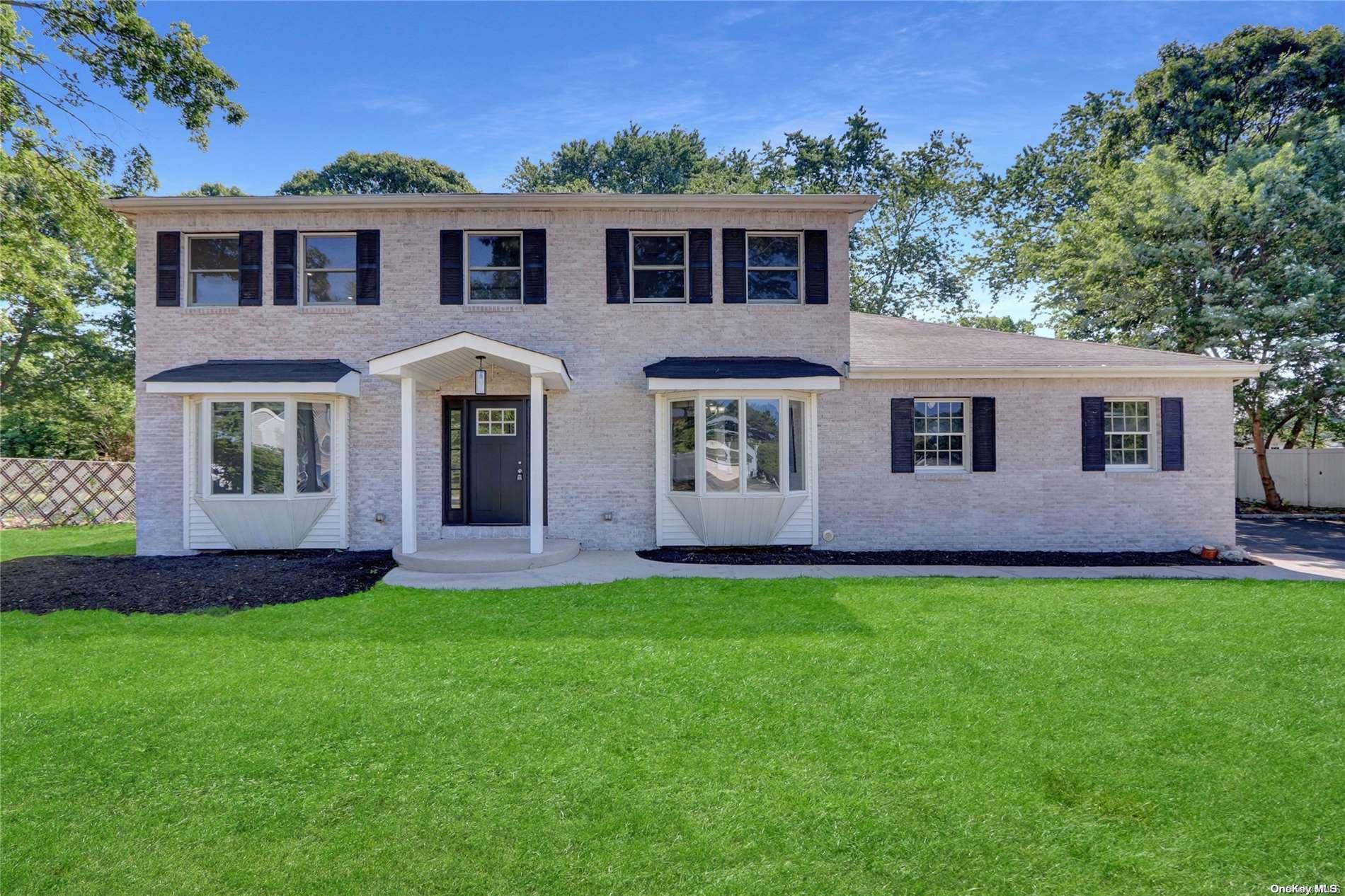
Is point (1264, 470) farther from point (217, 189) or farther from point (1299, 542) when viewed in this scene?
point (217, 189)

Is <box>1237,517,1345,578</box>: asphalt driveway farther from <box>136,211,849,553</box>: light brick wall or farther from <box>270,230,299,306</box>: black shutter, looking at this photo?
<box>270,230,299,306</box>: black shutter

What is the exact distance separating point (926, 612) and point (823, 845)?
13.5 feet

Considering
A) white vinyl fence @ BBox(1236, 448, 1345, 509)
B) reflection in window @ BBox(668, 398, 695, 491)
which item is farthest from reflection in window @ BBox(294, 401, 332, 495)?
white vinyl fence @ BBox(1236, 448, 1345, 509)

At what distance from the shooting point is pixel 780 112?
13367mm

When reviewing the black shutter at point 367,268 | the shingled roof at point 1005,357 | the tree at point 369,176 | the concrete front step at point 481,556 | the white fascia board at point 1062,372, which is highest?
the tree at point 369,176

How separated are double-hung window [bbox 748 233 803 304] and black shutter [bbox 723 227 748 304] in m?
0.19

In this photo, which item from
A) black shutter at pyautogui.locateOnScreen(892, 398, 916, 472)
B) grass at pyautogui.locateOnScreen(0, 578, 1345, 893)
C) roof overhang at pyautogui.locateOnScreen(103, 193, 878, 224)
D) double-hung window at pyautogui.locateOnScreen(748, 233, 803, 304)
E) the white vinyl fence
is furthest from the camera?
the white vinyl fence

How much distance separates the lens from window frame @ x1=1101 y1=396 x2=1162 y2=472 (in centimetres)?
1066

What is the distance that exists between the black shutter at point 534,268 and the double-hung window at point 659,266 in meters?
1.47

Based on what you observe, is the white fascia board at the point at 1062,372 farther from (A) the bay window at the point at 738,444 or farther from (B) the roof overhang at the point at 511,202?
(B) the roof overhang at the point at 511,202

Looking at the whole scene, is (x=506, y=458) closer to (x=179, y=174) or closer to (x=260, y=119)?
(x=260, y=119)

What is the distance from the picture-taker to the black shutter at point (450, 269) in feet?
34.3

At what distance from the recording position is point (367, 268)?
10.4 metres

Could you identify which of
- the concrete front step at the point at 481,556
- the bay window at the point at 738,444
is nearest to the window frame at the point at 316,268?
the concrete front step at the point at 481,556
